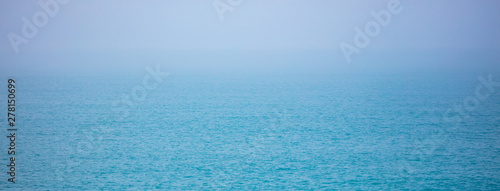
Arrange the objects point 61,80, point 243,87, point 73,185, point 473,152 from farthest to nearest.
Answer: point 61,80, point 243,87, point 473,152, point 73,185

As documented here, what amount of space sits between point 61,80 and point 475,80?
76.3 m

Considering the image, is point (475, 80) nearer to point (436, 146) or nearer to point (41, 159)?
point (436, 146)

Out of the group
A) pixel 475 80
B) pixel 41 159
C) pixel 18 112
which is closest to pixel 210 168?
pixel 41 159

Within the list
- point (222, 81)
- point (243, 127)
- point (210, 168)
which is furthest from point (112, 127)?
point (222, 81)

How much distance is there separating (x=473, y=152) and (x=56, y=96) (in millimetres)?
54179

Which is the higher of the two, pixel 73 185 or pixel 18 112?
pixel 18 112

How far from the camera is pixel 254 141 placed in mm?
47219

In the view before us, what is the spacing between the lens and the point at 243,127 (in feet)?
172

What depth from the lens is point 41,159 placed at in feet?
134

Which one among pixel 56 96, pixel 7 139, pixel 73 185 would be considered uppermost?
pixel 56 96

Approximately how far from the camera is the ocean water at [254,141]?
36000mm

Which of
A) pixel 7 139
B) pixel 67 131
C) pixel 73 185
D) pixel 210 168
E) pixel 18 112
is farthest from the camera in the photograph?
pixel 18 112

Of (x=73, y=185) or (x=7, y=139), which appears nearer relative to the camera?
(x=73, y=185)

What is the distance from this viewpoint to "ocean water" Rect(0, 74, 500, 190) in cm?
3600
